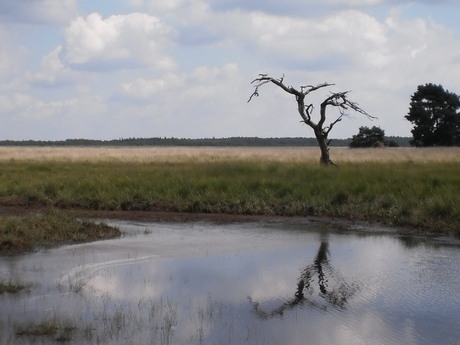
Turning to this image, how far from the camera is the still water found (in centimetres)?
867

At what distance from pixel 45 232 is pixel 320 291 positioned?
7344 mm

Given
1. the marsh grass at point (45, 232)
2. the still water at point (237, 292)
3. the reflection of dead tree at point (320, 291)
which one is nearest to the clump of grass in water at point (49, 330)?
the still water at point (237, 292)

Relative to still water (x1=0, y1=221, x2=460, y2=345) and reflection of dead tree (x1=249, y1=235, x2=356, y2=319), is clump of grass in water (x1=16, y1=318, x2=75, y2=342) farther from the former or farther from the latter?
reflection of dead tree (x1=249, y1=235, x2=356, y2=319)

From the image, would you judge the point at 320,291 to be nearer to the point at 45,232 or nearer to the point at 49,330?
the point at 49,330

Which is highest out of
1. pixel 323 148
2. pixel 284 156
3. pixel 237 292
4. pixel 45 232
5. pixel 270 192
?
pixel 323 148

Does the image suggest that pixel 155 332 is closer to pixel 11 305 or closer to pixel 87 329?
pixel 87 329

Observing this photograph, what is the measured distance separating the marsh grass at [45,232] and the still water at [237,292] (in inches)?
26.6

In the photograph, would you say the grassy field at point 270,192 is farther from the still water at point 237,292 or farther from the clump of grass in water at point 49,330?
the clump of grass in water at point 49,330

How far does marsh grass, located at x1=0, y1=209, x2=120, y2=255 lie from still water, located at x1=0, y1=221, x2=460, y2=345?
0.68m

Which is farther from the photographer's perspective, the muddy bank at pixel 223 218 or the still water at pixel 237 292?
the muddy bank at pixel 223 218

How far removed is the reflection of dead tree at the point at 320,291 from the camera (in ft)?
32.9

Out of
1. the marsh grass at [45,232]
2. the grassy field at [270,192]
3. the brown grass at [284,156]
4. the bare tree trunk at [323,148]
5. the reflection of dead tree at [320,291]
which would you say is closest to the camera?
the reflection of dead tree at [320,291]

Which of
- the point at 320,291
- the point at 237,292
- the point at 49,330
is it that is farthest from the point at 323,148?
the point at 49,330

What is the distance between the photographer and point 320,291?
11.0 metres
